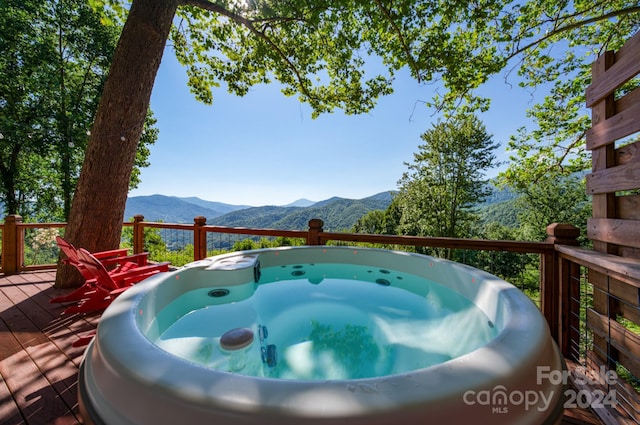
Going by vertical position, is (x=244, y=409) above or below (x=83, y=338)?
above

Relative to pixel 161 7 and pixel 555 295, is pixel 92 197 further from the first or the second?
pixel 555 295

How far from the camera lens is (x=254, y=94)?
228 inches

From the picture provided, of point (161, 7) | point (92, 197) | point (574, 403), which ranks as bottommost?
point (574, 403)

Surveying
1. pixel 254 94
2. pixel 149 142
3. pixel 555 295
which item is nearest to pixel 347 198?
pixel 149 142

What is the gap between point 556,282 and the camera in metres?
2.08

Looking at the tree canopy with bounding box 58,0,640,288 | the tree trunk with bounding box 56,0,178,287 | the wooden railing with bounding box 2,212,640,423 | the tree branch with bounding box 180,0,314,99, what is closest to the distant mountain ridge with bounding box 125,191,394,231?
the tree branch with bounding box 180,0,314,99

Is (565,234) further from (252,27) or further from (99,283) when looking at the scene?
(252,27)

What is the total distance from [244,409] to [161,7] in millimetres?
4247

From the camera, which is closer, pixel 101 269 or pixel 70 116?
pixel 101 269

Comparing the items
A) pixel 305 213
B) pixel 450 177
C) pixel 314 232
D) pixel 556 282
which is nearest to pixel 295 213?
pixel 305 213

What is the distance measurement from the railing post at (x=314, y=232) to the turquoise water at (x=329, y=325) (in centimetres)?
38

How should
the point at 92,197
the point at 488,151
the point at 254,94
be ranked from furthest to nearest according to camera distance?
the point at 488,151, the point at 254,94, the point at 92,197

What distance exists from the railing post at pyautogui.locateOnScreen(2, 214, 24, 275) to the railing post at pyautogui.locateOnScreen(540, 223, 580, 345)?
6455 mm

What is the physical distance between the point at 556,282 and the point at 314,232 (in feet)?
7.59
